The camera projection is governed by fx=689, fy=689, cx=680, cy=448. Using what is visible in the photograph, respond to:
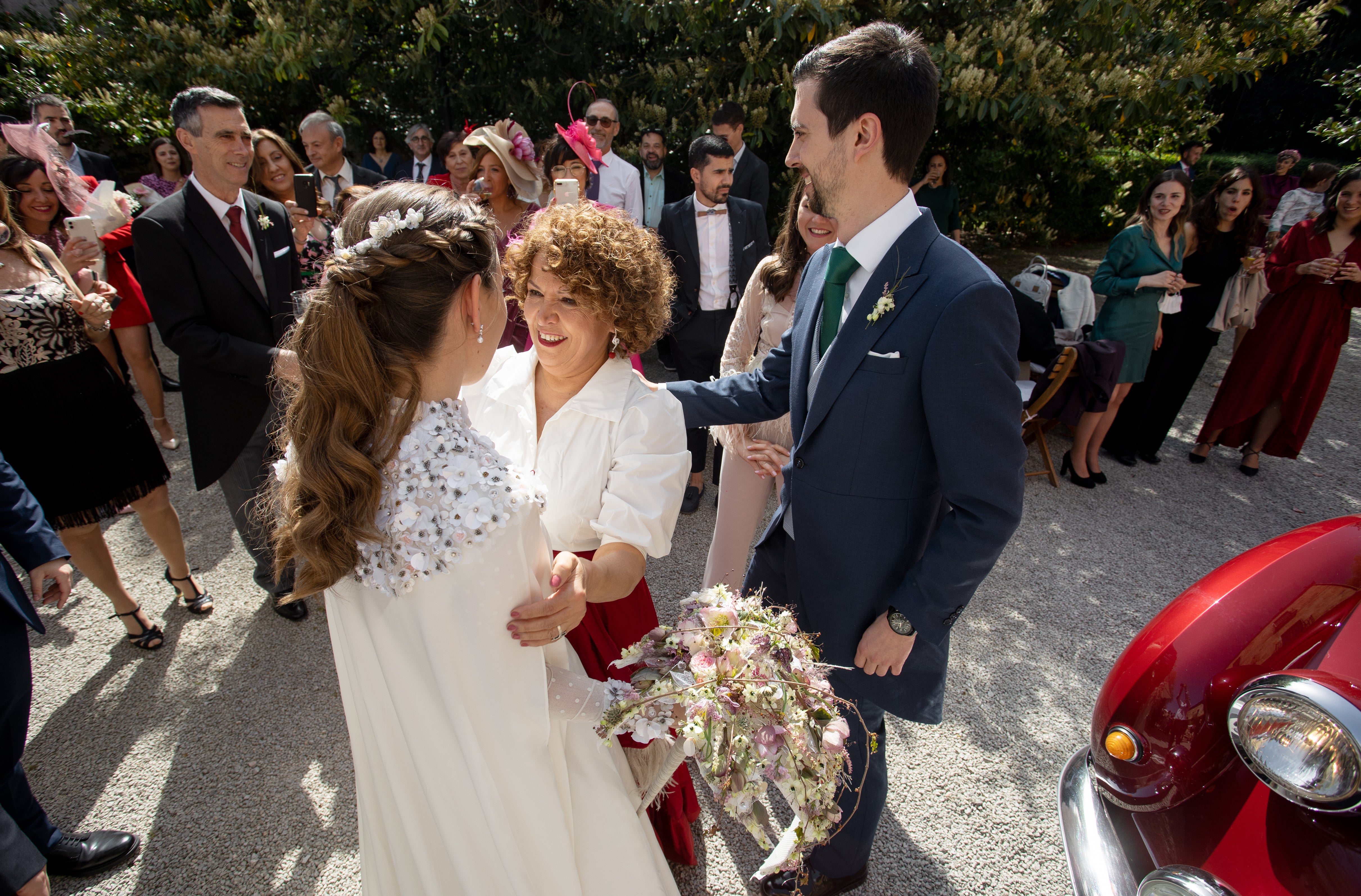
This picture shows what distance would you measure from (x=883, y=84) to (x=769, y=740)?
1.62 meters

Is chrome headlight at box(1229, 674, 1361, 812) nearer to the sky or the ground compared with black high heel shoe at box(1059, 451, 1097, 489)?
nearer to the sky

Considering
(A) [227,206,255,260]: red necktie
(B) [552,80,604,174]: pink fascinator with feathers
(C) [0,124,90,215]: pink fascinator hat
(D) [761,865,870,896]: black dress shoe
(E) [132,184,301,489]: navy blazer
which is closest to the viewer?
(D) [761,865,870,896]: black dress shoe

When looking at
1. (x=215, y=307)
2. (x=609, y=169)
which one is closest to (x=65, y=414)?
(x=215, y=307)

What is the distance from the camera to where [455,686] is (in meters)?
1.46

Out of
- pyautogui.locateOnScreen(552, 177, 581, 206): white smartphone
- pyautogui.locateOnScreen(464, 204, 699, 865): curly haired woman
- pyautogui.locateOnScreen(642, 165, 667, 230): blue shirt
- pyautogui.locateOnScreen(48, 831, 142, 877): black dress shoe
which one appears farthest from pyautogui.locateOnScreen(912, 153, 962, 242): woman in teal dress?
pyautogui.locateOnScreen(48, 831, 142, 877): black dress shoe

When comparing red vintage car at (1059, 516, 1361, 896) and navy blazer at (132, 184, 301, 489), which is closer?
red vintage car at (1059, 516, 1361, 896)

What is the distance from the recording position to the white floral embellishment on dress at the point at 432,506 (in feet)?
4.52

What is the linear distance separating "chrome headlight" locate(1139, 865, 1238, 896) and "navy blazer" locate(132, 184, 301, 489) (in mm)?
3657

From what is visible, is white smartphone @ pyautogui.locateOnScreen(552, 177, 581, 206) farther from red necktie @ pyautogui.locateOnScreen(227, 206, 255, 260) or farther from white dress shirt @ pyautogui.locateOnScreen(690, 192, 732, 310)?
white dress shirt @ pyautogui.locateOnScreen(690, 192, 732, 310)

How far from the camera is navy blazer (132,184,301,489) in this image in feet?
10.6

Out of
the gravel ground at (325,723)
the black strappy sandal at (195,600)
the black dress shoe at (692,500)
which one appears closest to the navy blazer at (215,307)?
the black strappy sandal at (195,600)

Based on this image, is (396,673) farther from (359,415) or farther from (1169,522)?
(1169,522)

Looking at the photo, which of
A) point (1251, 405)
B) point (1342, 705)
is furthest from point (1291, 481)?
point (1342, 705)

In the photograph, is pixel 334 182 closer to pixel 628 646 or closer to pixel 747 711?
pixel 628 646
